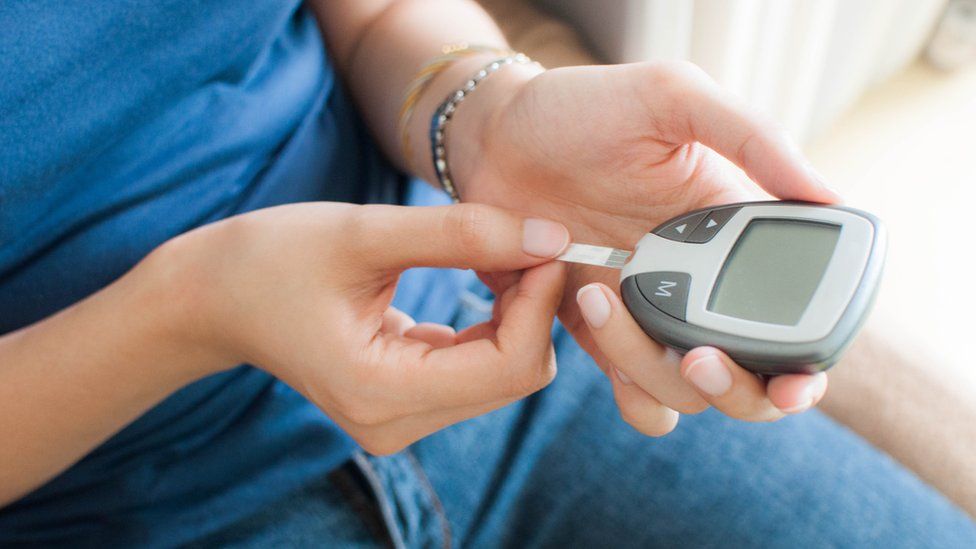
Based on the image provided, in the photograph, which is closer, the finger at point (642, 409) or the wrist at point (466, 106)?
the finger at point (642, 409)

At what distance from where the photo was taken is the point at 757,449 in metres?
0.70

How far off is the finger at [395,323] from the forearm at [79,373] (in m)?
0.14

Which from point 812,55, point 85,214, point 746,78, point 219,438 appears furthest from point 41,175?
point 812,55

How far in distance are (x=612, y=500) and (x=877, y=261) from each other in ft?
1.08

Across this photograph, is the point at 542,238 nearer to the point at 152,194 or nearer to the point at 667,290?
the point at 667,290

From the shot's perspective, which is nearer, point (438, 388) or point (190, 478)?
point (438, 388)

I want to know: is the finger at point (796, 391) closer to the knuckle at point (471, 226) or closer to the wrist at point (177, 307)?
the knuckle at point (471, 226)

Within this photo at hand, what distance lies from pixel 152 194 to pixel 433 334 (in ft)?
0.90

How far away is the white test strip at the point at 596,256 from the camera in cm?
59

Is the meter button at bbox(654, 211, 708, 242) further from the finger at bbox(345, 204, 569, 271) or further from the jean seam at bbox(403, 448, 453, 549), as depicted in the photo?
the jean seam at bbox(403, 448, 453, 549)

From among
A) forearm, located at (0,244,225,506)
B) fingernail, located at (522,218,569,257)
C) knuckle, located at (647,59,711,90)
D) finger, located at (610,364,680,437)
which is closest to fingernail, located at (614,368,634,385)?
finger, located at (610,364,680,437)

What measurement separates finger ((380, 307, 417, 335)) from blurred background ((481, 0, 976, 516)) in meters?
0.37

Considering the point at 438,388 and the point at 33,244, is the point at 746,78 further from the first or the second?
the point at 33,244

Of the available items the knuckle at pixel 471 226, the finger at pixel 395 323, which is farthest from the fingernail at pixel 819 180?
the finger at pixel 395 323
